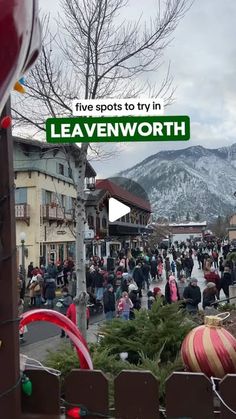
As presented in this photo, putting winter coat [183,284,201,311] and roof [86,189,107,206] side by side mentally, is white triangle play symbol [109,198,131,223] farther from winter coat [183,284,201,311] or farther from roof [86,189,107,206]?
roof [86,189,107,206]

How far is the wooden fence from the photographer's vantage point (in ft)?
11.0

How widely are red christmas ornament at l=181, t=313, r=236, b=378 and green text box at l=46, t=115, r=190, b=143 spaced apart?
70.4 inches

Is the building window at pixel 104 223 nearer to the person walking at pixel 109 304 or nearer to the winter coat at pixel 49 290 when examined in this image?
the winter coat at pixel 49 290

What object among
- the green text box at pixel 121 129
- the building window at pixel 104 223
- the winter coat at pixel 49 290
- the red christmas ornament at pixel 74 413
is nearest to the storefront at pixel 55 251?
the building window at pixel 104 223

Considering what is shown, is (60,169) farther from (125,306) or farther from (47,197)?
(125,306)

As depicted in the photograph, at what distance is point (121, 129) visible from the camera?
3.95 metres

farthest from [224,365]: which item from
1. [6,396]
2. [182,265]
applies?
[182,265]

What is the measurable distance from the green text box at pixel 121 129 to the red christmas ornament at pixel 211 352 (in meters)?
1.79

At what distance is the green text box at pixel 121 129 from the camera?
3953 millimetres

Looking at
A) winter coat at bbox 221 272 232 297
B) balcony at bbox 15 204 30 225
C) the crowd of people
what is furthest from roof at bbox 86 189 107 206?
winter coat at bbox 221 272 232 297

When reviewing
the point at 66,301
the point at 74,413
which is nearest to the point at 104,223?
the point at 66,301

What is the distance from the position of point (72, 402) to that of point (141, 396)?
1.80ft

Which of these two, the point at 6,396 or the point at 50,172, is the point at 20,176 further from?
the point at 6,396

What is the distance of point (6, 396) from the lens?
3.24 meters
